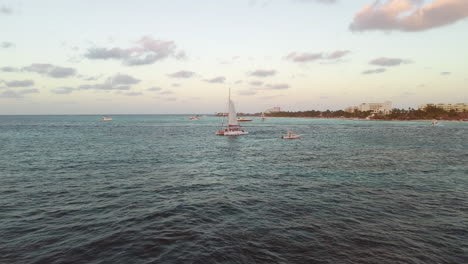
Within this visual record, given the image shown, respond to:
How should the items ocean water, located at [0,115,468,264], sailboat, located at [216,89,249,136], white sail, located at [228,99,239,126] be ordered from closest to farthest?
1. ocean water, located at [0,115,468,264]
2. sailboat, located at [216,89,249,136]
3. white sail, located at [228,99,239,126]

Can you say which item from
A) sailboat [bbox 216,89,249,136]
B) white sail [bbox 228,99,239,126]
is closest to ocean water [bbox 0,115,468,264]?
sailboat [bbox 216,89,249,136]

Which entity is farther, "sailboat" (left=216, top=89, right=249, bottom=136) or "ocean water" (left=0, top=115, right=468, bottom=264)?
"sailboat" (left=216, top=89, right=249, bottom=136)

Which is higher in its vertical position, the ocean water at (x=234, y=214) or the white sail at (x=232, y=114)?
the white sail at (x=232, y=114)

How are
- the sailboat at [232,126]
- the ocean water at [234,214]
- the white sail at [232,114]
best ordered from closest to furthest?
1. the ocean water at [234,214]
2. the sailboat at [232,126]
3. the white sail at [232,114]

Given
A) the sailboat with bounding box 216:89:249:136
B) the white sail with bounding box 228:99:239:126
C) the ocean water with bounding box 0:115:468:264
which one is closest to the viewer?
the ocean water with bounding box 0:115:468:264

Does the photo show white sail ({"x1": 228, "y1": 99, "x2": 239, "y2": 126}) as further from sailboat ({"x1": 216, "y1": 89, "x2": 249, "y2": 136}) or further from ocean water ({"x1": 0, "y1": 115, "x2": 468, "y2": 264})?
ocean water ({"x1": 0, "y1": 115, "x2": 468, "y2": 264})

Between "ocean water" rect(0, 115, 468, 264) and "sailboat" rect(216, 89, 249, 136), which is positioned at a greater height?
"sailboat" rect(216, 89, 249, 136)

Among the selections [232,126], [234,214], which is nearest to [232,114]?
[232,126]

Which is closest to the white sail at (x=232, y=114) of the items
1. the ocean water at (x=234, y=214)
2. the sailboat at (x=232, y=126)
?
the sailboat at (x=232, y=126)

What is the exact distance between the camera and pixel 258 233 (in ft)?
58.4

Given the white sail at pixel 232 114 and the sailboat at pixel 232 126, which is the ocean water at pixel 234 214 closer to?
the sailboat at pixel 232 126

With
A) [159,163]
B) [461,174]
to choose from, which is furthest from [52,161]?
[461,174]

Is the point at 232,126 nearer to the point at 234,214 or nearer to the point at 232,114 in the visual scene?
the point at 232,114

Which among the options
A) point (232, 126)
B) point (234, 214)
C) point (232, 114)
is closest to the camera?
point (234, 214)
